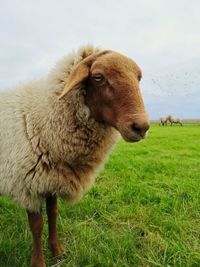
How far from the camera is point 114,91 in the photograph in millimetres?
3201

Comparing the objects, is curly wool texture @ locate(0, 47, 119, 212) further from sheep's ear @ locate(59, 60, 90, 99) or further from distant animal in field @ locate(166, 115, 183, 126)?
distant animal in field @ locate(166, 115, 183, 126)

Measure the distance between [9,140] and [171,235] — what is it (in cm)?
211

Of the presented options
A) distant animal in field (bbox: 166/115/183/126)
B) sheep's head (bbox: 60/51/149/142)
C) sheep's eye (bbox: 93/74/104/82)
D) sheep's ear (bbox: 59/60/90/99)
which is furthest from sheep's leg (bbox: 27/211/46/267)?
distant animal in field (bbox: 166/115/183/126)

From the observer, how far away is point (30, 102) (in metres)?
3.88

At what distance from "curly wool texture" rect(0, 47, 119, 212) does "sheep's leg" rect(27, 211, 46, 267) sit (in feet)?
0.35

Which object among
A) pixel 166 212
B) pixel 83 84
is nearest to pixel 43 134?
pixel 83 84

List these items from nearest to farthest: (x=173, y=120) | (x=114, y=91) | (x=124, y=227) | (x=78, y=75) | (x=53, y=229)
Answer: (x=114, y=91) → (x=78, y=75) → (x=53, y=229) → (x=124, y=227) → (x=173, y=120)

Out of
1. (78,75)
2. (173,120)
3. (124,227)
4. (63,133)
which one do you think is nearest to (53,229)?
(124,227)

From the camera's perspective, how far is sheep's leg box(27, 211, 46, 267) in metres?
3.60

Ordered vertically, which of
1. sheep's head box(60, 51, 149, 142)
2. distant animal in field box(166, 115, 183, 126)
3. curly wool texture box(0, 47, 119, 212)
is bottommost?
distant animal in field box(166, 115, 183, 126)

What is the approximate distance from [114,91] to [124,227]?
2.01 m

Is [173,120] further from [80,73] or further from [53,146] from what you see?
[80,73]

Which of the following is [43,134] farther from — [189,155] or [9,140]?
[189,155]

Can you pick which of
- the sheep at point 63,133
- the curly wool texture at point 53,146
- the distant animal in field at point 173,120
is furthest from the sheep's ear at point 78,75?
the distant animal in field at point 173,120
